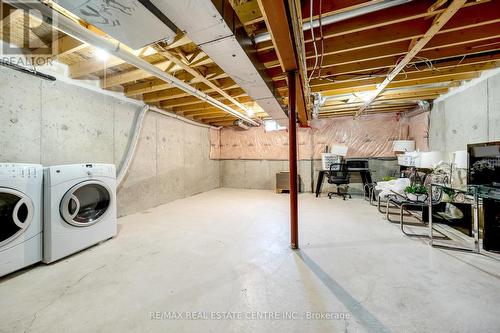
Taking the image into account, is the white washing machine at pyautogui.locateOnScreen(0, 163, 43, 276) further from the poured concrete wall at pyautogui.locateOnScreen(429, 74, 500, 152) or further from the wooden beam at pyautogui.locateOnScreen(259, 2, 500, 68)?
the poured concrete wall at pyautogui.locateOnScreen(429, 74, 500, 152)

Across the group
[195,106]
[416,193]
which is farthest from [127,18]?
[416,193]

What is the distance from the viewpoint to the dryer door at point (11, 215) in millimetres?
1628

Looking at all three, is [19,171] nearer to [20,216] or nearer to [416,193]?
[20,216]

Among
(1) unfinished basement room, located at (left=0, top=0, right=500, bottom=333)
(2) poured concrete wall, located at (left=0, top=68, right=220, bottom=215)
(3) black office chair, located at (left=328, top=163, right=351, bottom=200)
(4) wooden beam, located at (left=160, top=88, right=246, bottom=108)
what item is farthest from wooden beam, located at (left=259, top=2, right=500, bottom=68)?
(3) black office chair, located at (left=328, top=163, right=351, bottom=200)

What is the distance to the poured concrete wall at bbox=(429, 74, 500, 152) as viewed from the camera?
2.64 m

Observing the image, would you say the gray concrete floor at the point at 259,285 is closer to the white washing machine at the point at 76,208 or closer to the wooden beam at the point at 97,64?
→ the white washing machine at the point at 76,208

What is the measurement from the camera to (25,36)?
2.03m

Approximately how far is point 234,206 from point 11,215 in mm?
3030

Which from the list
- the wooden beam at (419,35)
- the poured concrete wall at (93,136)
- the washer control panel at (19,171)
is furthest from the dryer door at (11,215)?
the wooden beam at (419,35)

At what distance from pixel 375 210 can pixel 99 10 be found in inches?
175

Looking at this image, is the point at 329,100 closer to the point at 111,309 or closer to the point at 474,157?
the point at 474,157

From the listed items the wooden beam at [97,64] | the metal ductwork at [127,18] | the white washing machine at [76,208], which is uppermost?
the wooden beam at [97,64]

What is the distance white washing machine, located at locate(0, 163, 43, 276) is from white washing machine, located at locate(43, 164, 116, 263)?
0.19 feet

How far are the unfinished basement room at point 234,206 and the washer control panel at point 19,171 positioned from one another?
1 centimetres
